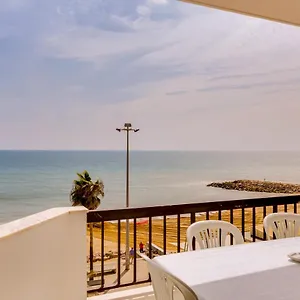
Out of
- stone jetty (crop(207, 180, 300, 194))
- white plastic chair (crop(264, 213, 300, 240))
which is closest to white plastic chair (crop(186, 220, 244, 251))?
white plastic chair (crop(264, 213, 300, 240))

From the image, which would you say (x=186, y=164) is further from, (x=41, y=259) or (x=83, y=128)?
(x=41, y=259)

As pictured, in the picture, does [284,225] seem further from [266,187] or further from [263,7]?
[266,187]

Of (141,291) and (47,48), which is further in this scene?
(47,48)

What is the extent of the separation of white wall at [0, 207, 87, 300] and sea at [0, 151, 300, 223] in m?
11.5

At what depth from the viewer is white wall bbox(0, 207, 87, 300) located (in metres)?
1.86

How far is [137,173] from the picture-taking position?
21.8m

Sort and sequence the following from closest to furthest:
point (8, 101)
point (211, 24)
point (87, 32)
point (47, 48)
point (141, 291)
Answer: point (141, 291)
point (211, 24)
point (87, 32)
point (8, 101)
point (47, 48)

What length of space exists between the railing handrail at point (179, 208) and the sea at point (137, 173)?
1048cm

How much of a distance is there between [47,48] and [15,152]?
612 centimetres

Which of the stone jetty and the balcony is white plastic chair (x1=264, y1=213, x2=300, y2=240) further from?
the stone jetty

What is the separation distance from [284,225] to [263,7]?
1.65 metres

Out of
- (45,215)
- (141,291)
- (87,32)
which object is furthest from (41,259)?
(87,32)

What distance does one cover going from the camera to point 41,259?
6.93 feet

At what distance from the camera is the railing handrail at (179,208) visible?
259 centimetres
